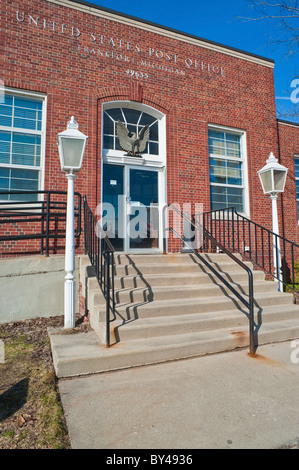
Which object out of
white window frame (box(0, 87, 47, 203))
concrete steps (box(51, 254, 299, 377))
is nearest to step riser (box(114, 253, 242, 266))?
concrete steps (box(51, 254, 299, 377))

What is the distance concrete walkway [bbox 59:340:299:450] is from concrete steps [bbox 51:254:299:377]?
16cm

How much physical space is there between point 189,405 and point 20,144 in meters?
5.82

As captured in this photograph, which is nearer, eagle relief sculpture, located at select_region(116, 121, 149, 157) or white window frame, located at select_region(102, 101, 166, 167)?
white window frame, located at select_region(102, 101, 166, 167)

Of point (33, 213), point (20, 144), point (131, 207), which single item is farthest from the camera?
point (131, 207)

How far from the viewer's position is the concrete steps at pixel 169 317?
10.6 feet

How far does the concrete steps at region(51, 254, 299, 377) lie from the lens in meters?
3.23

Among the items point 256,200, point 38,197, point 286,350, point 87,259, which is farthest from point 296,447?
point 256,200

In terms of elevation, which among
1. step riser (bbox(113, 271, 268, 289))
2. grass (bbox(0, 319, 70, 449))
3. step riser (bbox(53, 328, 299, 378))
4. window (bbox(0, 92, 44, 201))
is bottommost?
grass (bbox(0, 319, 70, 449))

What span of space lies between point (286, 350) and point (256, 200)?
5241 millimetres

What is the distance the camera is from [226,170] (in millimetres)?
8156

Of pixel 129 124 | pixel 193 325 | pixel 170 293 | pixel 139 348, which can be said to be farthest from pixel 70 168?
pixel 129 124

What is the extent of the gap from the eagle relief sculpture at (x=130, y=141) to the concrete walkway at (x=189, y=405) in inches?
202

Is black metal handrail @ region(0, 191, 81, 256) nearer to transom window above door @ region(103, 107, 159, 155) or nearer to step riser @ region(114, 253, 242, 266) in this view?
step riser @ region(114, 253, 242, 266)

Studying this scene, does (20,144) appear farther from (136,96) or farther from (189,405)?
(189,405)
